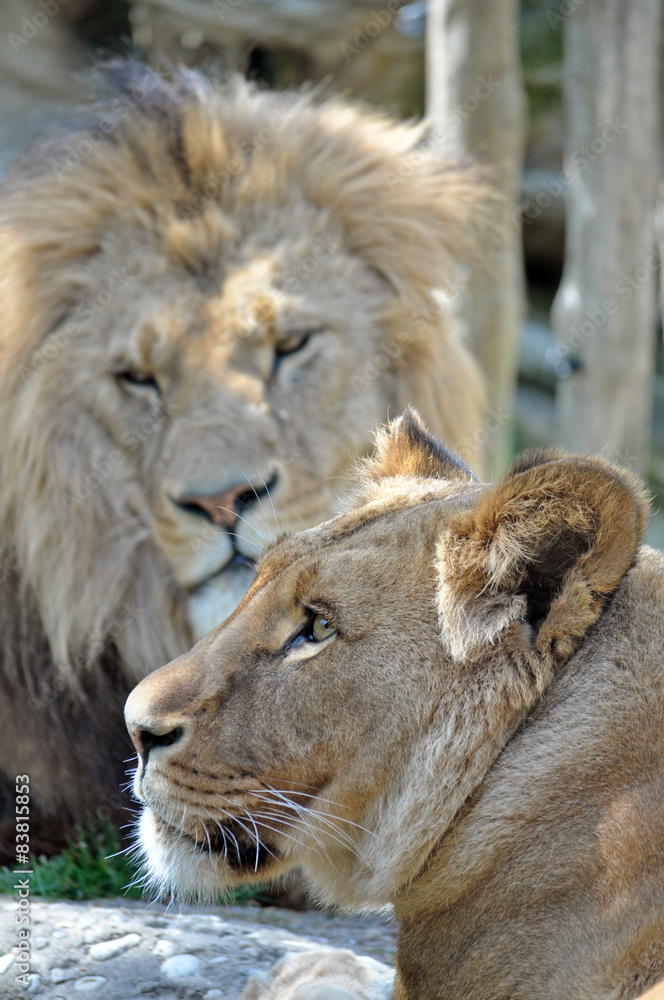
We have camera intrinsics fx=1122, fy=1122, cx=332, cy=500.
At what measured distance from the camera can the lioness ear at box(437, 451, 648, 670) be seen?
195 cm

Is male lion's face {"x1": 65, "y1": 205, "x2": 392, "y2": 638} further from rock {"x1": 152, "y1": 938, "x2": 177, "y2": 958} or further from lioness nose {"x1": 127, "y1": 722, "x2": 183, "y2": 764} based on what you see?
lioness nose {"x1": 127, "y1": 722, "x2": 183, "y2": 764}

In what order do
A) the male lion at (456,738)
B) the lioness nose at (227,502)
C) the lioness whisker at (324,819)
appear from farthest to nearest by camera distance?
the lioness nose at (227,502), the lioness whisker at (324,819), the male lion at (456,738)

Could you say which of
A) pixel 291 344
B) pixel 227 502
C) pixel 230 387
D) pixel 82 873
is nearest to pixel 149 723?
pixel 227 502

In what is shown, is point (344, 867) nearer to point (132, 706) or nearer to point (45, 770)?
point (132, 706)

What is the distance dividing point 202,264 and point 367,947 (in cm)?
232

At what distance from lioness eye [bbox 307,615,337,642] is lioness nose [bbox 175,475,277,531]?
141cm

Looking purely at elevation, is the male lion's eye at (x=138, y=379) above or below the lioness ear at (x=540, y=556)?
above

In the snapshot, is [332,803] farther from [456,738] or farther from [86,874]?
[86,874]

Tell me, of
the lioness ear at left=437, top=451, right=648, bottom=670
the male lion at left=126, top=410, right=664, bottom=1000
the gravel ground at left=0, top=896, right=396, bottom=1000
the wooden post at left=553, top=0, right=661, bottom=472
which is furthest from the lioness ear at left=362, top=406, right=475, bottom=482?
the wooden post at left=553, top=0, right=661, bottom=472

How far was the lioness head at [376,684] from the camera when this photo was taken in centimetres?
201

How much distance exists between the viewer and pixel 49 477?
3977 millimetres

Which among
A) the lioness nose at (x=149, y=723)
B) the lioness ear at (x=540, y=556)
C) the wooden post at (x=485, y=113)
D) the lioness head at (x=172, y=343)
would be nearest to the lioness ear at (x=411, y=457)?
the lioness ear at (x=540, y=556)

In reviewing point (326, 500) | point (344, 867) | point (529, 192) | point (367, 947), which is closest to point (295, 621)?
point (344, 867)

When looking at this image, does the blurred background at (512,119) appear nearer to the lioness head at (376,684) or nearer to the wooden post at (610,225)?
the wooden post at (610,225)
